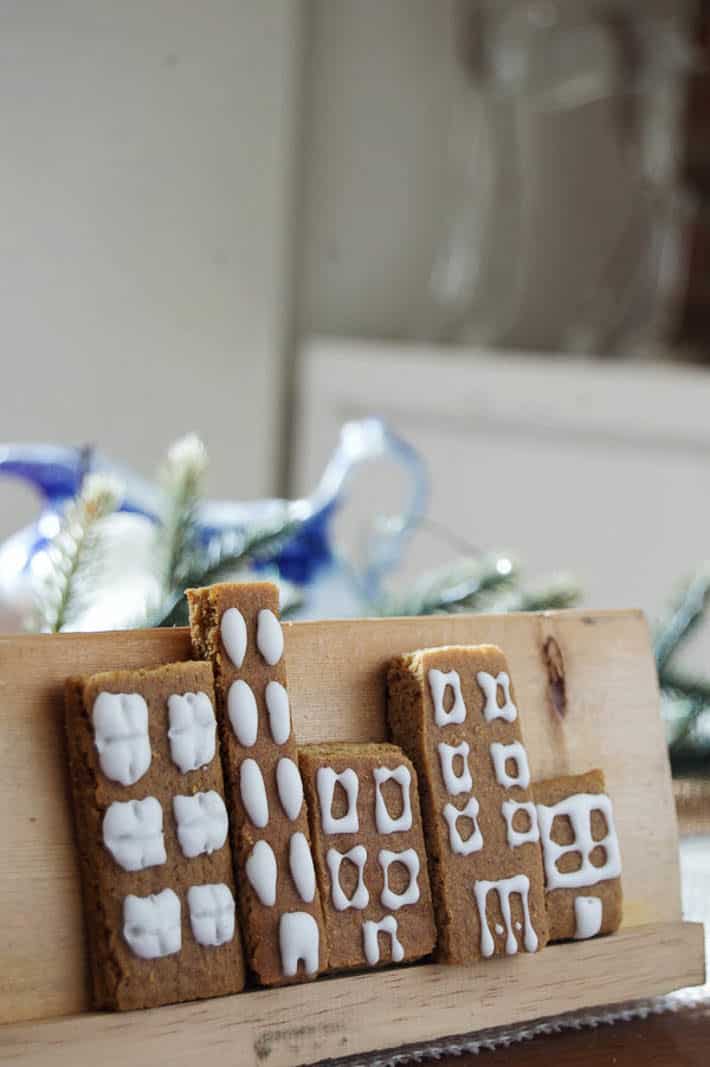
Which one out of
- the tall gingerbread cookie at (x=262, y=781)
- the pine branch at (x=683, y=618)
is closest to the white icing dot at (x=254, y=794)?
the tall gingerbread cookie at (x=262, y=781)

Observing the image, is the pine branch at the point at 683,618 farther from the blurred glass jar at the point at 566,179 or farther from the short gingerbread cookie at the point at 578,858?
the blurred glass jar at the point at 566,179

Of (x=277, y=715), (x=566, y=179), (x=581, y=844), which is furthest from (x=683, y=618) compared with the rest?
(x=566, y=179)

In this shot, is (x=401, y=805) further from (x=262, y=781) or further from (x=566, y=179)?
(x=566, y=179)

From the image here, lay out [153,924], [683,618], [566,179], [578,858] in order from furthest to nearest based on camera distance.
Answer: [566,179] → [683,618] → [578,858] → [153,924]

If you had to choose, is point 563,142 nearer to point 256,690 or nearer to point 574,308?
point 574,308

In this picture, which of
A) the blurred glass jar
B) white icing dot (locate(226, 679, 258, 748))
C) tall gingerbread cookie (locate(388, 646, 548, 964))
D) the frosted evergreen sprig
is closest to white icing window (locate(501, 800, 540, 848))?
tall gingerbread cookie (locate(388, 646, 548, 964))

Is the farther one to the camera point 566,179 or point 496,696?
point 566,179

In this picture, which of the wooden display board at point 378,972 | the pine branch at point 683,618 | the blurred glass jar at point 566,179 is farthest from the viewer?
the blurred glass jar at point 566,179

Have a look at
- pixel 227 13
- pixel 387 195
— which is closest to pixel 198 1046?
pixel 227 13
